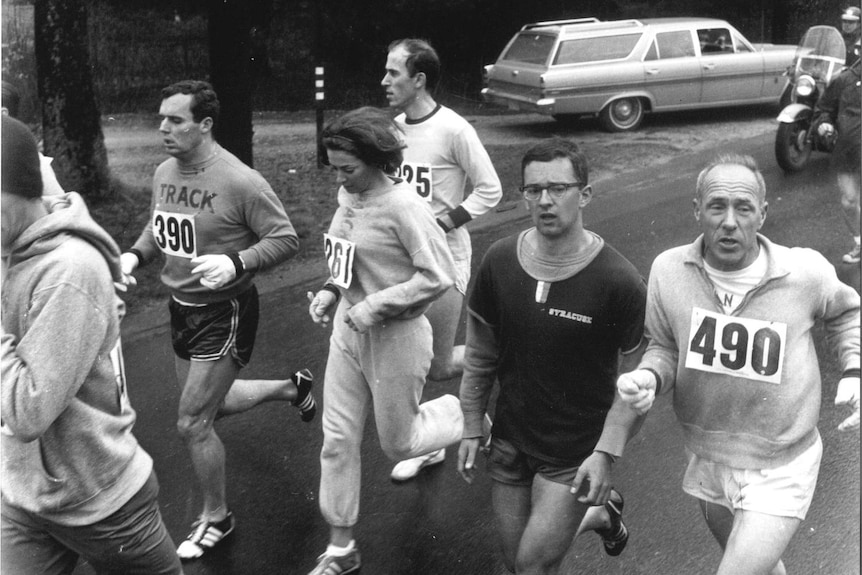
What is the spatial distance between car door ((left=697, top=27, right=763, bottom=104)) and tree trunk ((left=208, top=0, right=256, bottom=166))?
497 centimetres

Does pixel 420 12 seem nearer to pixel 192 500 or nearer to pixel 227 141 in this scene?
pixel 227 141

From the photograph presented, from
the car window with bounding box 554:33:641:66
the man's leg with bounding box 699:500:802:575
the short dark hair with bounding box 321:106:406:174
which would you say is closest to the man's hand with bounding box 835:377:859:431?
the man's leg with bounding box 699:500:802:575

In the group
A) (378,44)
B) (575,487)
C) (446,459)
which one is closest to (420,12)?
(378,44)

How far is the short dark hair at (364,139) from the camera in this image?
14.1 feet

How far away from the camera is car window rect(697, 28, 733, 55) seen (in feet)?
38.9

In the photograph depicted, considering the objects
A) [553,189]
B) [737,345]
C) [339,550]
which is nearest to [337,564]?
[339,550]

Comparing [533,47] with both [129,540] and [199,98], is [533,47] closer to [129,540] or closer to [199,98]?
[199,98]

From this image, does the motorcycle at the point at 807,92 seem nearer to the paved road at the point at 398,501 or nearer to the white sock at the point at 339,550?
the paved road at the point at 398,501

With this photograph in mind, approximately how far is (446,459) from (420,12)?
7.32m

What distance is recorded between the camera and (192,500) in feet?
17.3

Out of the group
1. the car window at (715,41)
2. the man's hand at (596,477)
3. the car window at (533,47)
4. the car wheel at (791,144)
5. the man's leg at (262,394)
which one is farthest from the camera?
the car window at (715,41)

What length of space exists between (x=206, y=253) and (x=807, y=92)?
7.54 m

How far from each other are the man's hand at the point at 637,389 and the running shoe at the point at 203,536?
219cm

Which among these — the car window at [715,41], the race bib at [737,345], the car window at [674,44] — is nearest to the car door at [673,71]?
the car window at [674,44]
